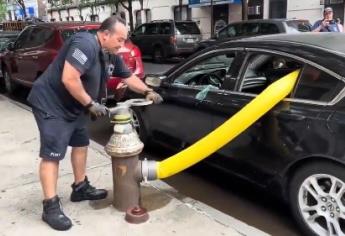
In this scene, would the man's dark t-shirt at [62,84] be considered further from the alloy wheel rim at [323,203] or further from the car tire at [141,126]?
the car tire at [141,126]

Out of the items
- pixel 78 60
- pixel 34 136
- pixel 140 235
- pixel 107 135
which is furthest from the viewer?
pixel 107 135

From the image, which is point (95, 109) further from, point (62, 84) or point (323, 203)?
point (323, 203)

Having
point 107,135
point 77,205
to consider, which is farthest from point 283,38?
point 107,135

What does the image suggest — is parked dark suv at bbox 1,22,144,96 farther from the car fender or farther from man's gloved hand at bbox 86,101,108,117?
the car fender

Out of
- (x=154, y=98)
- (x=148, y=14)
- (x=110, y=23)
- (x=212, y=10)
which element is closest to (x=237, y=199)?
(x=154, y=98)

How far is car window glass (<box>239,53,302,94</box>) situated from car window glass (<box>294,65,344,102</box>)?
0.35 meters

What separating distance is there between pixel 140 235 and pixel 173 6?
24.7 metres

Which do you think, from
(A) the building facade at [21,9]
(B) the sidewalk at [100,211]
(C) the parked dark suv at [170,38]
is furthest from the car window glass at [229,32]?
(A) the building facade at [21,9]

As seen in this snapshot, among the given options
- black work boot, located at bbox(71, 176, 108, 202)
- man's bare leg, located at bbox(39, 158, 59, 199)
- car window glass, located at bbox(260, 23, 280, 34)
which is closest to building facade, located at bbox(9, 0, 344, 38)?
car window glass, located at bbox(260, 23, 280, 34)

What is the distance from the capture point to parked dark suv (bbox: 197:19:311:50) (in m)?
13.6

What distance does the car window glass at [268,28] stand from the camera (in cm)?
1387

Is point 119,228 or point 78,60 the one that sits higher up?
point 78,60

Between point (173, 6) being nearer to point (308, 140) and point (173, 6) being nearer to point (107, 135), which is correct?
point (107, 135)

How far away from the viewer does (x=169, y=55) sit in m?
18.6
